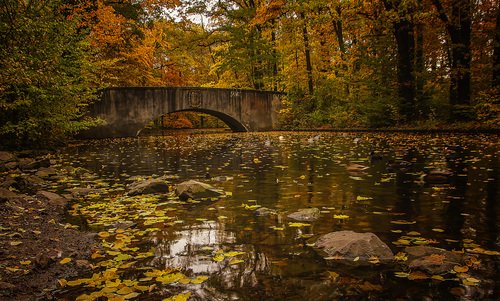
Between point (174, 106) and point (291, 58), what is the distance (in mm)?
10595

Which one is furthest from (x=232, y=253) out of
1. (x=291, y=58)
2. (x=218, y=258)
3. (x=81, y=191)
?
(x=291, y=58)

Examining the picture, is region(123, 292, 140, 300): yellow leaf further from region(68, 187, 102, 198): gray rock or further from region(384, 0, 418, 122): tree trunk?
region(384, 0, 418, 122): tree trunk

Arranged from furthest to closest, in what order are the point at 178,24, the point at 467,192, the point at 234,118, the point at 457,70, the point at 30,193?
the point at 178,24, the point at 234,118, the point at 457,70, the point at 30,193, the point at 467,192

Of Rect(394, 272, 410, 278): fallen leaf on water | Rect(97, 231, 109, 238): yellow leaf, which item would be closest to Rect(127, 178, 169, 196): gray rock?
Rect(97, 231, 109, 238): yellow leaf

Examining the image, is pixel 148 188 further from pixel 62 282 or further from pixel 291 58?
pixel 291 58

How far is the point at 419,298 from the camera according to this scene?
242 cm

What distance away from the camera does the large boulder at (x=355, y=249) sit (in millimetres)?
3057

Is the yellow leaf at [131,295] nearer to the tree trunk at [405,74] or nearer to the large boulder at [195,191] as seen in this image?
the large boulder at [195,191]

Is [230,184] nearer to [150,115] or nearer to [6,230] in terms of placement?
[6,230]

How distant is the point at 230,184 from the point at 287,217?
2.42 meters

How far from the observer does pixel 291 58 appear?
2870cm

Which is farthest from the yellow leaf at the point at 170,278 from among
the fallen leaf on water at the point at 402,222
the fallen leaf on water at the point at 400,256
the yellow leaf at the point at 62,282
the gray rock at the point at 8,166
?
the gray rock at the point at 8,166

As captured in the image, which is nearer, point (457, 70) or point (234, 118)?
point (457, 70)

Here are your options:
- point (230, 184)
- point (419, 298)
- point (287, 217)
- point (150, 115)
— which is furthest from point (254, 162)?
point (150, 115)
